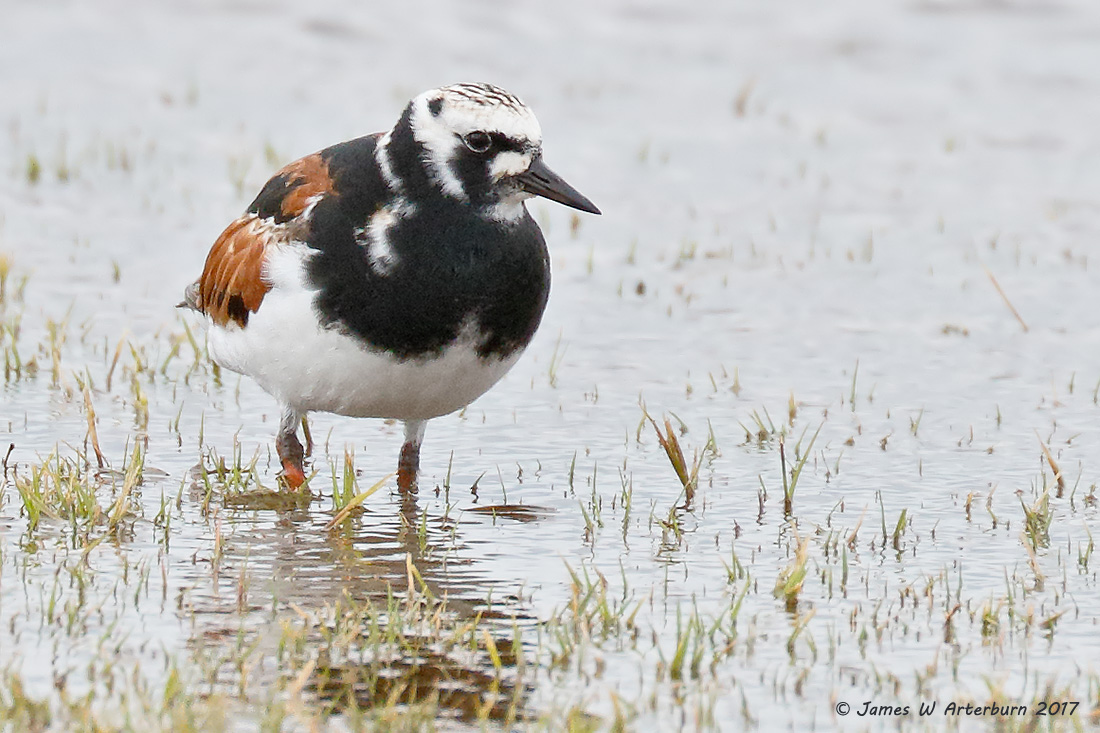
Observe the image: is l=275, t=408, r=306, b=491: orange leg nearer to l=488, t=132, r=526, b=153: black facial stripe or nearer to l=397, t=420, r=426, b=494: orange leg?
l=397, t=420, r=426, b=494: orange leg

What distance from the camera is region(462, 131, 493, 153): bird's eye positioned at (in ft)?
23.6

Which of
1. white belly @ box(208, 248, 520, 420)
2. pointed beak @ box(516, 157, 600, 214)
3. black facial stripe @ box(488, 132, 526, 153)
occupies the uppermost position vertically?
black facial stripe @ box(488, 132, 526, 153)

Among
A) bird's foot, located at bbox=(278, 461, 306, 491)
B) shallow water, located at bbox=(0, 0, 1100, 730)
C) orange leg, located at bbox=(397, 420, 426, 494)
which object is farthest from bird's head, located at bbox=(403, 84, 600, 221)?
bird's foot, located at bbox=(278, 461, 306, 491)

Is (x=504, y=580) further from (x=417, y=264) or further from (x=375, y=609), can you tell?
(x=417, y=264)

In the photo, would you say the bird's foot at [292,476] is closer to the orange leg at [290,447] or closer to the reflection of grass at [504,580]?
the orange leg at [290,447]

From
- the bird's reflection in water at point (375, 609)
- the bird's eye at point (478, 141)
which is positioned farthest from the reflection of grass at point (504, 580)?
the bird's eye at point (478, 141)

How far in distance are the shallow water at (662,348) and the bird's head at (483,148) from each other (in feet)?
4.29

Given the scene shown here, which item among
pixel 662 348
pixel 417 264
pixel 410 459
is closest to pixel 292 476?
pixel 410 459

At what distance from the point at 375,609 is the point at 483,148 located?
1927 mm

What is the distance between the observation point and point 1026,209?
42.9 ft

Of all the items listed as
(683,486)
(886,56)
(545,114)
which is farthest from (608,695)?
(886,56)

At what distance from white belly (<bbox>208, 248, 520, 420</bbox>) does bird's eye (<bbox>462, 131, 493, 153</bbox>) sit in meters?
→ 0.70

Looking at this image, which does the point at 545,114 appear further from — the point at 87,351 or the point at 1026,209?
the point at 87,351

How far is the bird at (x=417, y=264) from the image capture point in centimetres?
713
